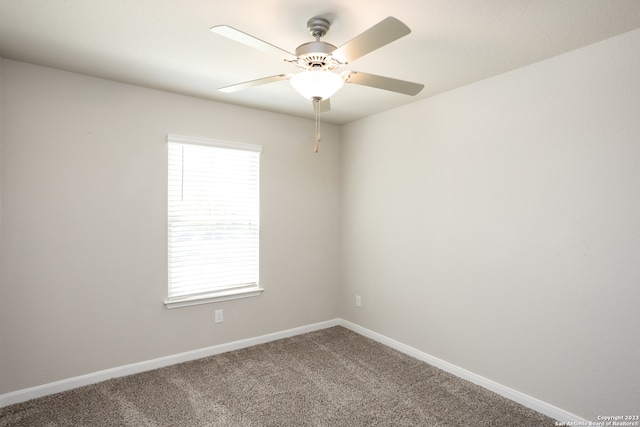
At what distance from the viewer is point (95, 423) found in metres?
2.27

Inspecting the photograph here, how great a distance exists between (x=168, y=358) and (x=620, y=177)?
3547 millimetres

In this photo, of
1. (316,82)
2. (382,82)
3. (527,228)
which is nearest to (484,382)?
(527,228)

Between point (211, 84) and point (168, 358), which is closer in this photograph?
point (211, 84)

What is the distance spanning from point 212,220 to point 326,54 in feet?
6.97

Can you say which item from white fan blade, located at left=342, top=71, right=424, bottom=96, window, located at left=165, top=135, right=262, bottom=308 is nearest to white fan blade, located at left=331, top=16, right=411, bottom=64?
white fan blade, located at left=342, top=71, right=424, bottom=96

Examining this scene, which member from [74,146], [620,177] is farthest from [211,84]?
[620,177]

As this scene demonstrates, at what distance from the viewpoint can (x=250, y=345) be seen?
3535 mm

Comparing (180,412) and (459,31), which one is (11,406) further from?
(459,31)

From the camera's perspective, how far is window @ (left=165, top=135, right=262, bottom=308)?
10.3ft

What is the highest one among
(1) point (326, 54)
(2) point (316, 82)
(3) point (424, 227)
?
(1) point (326, 54)

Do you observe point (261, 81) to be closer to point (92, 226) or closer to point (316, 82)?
point (316, 82)

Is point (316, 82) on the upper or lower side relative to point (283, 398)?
upper

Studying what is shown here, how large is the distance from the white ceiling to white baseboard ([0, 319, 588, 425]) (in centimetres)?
231

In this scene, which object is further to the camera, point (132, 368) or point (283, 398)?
point (132, 368)
